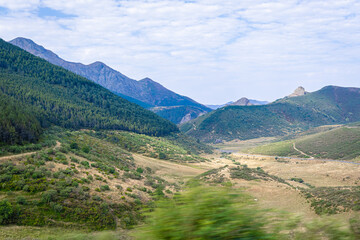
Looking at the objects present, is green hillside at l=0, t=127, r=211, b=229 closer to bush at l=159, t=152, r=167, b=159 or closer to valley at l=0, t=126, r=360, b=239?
valley at l=0, t=126, r=360, b=239

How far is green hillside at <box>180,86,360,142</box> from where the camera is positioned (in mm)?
125625

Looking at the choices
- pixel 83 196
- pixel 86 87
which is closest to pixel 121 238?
pixel 83 196

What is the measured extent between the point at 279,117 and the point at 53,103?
430ft

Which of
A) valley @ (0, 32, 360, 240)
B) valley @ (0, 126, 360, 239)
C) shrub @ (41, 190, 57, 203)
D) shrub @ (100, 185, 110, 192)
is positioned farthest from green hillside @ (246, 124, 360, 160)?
shrub @ (41, 190, 57, 203)

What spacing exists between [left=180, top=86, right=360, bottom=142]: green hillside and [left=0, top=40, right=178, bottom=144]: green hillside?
2004 inches

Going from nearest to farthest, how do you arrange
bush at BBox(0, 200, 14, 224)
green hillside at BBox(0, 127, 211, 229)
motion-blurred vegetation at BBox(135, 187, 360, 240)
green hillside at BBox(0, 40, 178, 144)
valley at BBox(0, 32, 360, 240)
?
motion-blurred vegetation at BBox(135, 187, 360, 240)
valley at BBox(0, 32, 360, 240)
bush at BBox(0, 200, 14, 224)
green hillside at BBox(0, 127, 211, 229)
green hillside at BBox(0, 40, 178, 144)

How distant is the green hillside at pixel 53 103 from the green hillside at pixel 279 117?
167ft

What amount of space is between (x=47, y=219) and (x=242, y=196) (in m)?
15.3

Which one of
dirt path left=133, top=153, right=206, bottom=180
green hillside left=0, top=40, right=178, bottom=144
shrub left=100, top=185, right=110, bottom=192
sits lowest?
dirt path left=133, top=153, right=206, bottom=180

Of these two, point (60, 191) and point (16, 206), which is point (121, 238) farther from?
point (60, 191)

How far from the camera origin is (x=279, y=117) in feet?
479

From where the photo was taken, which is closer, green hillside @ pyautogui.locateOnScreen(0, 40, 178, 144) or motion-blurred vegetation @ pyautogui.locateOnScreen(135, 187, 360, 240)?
motion-blurred vegetation @ pyautogui.locateOnScreen(135, 187, 360, 240)

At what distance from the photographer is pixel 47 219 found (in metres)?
14.4

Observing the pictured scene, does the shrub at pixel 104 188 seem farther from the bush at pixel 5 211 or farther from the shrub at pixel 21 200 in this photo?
the bush at pixel 5 211
